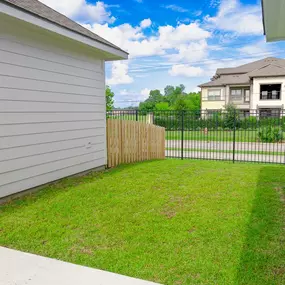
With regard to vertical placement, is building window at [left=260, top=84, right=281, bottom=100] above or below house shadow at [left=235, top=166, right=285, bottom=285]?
above

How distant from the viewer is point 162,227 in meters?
3.79

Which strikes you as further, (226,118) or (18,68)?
(226,118)

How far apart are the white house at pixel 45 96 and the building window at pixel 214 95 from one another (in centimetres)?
2741

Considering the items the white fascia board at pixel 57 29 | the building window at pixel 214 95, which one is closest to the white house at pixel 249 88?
the building window at pixel 214 95

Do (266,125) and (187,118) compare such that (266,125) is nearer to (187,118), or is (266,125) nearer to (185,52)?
(187,118)

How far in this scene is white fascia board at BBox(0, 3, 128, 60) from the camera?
4405 millimetres

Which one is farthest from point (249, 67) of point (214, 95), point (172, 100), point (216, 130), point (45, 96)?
point (45, 96)

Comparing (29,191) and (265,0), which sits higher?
(265,0)

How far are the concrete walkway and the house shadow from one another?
100 centimetres

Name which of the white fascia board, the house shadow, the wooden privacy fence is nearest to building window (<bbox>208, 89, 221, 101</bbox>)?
the wooden privacy fence

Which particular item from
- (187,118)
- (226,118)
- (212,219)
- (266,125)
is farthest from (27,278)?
(266,125)

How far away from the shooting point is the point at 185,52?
40844 mm

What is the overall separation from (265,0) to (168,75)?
44763 mm

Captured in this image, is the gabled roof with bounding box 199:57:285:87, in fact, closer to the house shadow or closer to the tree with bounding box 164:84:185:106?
the house shadow
